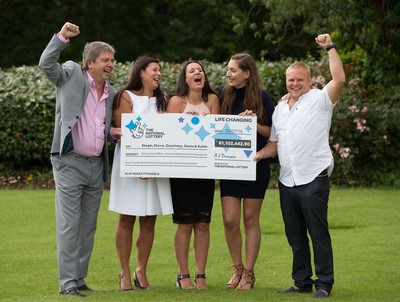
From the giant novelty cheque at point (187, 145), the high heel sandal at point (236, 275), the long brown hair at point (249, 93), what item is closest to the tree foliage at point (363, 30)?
the long brown hair at point (249, 93)

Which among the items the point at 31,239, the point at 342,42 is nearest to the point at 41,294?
the point at 31,239

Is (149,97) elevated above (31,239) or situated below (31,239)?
above

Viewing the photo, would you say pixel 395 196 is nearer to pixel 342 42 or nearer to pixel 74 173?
pixel 342 42

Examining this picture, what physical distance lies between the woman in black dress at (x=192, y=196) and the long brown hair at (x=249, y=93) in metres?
0.11

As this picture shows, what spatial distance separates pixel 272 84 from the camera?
1789cm

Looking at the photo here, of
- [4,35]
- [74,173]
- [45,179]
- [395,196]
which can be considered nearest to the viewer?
[74,173]

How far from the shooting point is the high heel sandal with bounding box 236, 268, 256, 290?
29.1 feet

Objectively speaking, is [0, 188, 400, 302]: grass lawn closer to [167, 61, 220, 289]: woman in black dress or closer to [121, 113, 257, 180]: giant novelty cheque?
[167, 61, 220, 289]: woman in black dress

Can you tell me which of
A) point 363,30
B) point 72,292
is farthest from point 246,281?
point 363,30

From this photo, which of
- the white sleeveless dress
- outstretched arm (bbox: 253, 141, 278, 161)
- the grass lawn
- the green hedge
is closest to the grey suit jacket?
the white sleeveless dress

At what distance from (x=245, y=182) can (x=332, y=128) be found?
8677 millimetres

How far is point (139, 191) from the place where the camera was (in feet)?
28.7

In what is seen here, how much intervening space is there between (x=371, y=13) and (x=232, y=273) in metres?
9.17

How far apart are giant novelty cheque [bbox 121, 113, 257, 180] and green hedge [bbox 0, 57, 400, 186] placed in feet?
27.9
